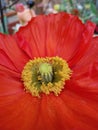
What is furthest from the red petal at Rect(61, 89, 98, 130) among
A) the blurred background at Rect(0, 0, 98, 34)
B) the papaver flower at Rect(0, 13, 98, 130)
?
the blurred background at Rect(0, 0, 98, 34)

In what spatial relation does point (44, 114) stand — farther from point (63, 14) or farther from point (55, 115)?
point (63, 14)

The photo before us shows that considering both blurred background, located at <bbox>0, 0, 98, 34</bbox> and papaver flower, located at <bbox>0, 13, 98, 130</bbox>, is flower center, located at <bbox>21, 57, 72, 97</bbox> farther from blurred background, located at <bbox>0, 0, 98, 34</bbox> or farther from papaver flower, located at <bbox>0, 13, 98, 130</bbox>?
blurred background, located at <bbox>0, 0, 98, 34</bbox>

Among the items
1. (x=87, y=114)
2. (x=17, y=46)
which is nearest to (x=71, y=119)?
(x=87, y=114)

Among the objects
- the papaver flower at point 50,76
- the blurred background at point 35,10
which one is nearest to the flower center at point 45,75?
the papaver flower at point 50,76

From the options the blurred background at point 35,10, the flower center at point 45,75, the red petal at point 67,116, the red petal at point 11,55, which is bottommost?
the blurred background at point 35,10

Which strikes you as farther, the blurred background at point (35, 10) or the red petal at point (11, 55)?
the blurred background at point (35, 10)

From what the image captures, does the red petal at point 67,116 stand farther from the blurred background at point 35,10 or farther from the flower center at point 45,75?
the blurred background at point 35,10

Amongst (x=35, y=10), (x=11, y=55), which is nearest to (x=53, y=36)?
(x=11, y=55)

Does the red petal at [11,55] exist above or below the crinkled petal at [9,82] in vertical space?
above

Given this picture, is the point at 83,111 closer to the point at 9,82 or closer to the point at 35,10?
the point at 9,82
